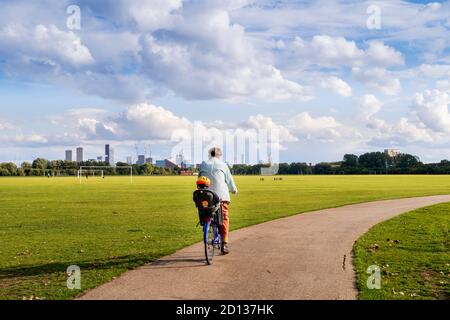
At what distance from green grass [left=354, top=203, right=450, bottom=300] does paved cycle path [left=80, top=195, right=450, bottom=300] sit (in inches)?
15.1

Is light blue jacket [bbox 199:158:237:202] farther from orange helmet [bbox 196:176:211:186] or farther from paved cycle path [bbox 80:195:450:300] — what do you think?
paved cycle path [bbox 80:195:450:300]

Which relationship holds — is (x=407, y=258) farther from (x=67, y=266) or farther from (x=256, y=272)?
(x=67, y=266)

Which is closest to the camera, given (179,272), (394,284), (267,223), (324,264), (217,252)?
(394,284)

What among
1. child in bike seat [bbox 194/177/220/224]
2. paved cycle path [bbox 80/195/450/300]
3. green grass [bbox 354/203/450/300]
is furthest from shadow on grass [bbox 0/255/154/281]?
green grass [bbox 354/203/450/300]

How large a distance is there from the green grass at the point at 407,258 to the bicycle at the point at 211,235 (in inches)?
111

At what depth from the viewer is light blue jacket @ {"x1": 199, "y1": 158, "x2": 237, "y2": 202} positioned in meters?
10.6

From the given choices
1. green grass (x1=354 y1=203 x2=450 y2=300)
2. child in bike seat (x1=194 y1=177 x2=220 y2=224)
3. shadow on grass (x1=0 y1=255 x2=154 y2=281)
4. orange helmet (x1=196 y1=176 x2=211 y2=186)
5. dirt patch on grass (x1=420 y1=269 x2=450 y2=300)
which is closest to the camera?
dirt patch on grass (x1=420 y1=269 x2=450 y2=300)

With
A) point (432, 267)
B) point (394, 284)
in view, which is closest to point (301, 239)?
point (432, 267)

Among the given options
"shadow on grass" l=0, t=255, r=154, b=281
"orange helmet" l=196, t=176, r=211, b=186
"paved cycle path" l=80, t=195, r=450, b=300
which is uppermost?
"orange helmet" l=196, t=176, r=211, b=186

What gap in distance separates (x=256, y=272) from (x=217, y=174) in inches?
94.2

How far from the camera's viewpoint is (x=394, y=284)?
336 inches

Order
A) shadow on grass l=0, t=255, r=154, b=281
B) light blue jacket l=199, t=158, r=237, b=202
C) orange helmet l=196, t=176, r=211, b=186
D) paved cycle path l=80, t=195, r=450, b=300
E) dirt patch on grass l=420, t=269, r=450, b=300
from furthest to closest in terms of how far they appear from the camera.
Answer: light blue jacket l=199, t=158, r=237, b=202, orange helmet l=196, t=176, r=211, b=186, shadow on grass l=0, t=255, r=154, b=281, dirt patch on grass l=420, t=269, r=450, b=300, paved cycle path l=80, t=195, r=450, b=300
